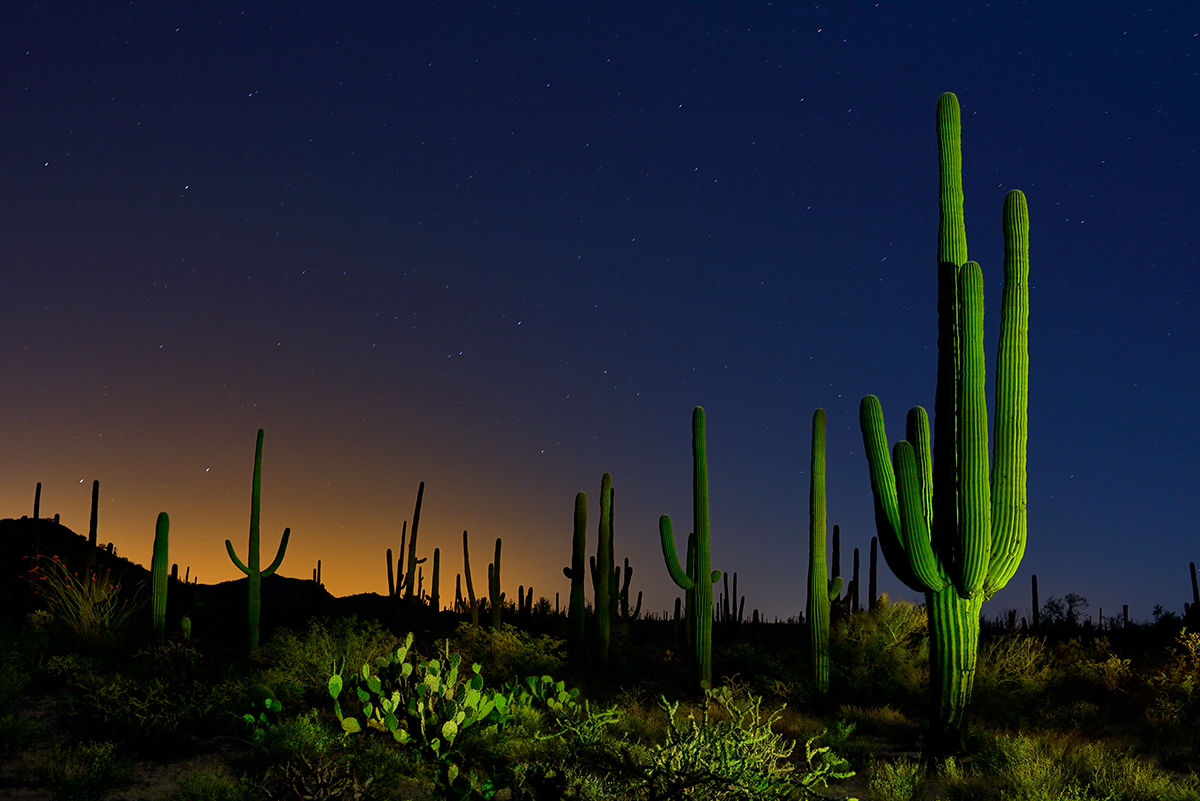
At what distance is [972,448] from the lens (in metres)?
11.1

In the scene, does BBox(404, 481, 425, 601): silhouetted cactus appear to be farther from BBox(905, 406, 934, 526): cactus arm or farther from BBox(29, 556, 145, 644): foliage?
BBox(905, 406, 934, 526): cactus arm

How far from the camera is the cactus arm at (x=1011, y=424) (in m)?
11.2

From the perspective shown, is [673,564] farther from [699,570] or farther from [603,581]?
[603,581]

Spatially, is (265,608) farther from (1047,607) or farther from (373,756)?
(1047,607)

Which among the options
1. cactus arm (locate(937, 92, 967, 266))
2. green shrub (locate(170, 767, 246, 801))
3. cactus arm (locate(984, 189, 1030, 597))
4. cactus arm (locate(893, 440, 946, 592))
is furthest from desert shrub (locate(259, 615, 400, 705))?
cactus arm (locate(937, 92, 967, 266))

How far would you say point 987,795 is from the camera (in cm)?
959

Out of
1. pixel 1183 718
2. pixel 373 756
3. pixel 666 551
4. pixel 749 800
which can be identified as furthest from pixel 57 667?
pixel 1183 718

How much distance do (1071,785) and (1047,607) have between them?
3011 cm

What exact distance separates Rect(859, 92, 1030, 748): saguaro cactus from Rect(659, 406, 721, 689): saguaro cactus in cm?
472

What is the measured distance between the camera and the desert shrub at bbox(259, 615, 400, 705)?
12.7 metres

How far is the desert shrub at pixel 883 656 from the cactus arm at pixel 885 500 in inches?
171

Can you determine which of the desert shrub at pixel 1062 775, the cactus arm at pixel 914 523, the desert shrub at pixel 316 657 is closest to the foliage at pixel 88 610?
the desert shrub at pixel 316 657

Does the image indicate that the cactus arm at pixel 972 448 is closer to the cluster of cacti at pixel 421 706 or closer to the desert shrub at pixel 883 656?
the desert shrub at pixel 883 656

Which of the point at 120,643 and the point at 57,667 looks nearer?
the point at 57,667
